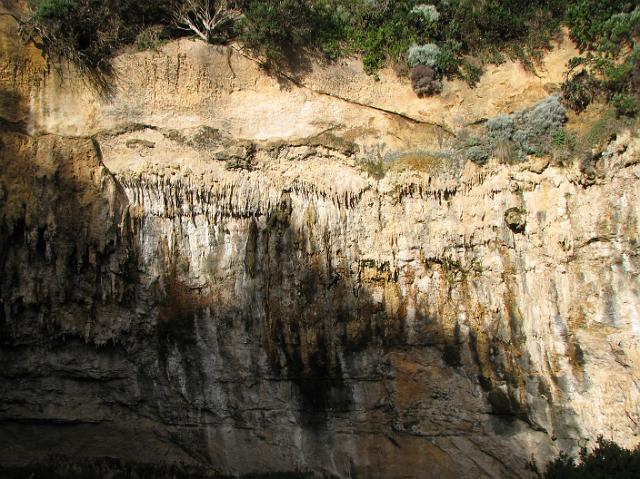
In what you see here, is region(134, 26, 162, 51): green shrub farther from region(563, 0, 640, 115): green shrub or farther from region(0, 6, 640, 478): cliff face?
region(563, 0, 640, 115): green shrub

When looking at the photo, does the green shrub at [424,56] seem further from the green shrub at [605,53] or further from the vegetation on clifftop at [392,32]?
the green shrub at [605,53]

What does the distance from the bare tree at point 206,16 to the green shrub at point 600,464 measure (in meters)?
9.62

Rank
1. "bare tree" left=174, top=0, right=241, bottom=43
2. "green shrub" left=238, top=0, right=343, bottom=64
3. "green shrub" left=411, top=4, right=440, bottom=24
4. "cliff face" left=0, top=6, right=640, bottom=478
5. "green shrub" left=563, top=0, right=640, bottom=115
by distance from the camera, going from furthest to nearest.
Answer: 1. "green shrub" left=411, top=4, right=440, bottom=24
2. "bare tree" left=174, top=0, right=241, bottom=43
3. "green shrub" left=238, top=0, right=343, bottom=64
4. "green shrub" left=563, top=0, right=640, bottom=115
5. "cliff face" left=0, top=6, right=640, bottom=478

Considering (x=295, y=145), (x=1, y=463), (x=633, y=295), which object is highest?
(x=295, y=145)

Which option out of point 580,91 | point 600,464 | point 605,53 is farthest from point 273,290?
point 605,53

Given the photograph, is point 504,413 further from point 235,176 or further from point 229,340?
point 235,176

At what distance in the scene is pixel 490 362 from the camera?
30.1 feet

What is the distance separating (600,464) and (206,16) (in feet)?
33.6

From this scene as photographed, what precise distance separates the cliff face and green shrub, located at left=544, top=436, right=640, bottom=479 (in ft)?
1.04

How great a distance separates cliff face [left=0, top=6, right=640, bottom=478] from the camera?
8.88m

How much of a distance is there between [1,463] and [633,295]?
1095cm

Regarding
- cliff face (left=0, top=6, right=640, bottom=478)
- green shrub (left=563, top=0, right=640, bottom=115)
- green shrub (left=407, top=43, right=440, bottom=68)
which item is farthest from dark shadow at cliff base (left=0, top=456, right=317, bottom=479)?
green shrub (left=563, top=0, right=640, bottom=115)

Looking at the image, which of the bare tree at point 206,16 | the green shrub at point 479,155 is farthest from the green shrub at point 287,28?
the green shrub at point 479,155

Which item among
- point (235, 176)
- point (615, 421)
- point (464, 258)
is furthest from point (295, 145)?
point (615, 421)
